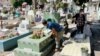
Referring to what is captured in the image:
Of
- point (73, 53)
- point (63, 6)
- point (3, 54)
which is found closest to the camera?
point (73, 53)

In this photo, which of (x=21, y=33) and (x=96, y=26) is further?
(x=96, y=26)

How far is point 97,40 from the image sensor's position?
10.9 m

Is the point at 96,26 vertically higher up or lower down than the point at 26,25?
lower down

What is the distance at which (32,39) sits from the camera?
8320 millimetres

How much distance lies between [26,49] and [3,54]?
1470 millimetres

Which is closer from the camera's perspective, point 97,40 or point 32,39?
point 32,39

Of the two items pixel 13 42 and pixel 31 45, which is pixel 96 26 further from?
pixel 31 45

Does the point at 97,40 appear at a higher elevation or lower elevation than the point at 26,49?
lower

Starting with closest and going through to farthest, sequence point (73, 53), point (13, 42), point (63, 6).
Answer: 1. point (73, 53)
2. point (13, 42)
3. point (63, 6)

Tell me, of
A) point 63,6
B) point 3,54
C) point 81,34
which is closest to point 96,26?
point 81,34

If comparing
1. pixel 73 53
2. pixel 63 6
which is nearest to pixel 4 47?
pixel 73 53

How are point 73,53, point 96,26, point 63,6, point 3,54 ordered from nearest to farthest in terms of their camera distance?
point 73,53 < point 3,54 < point 96,26 < point 63,6

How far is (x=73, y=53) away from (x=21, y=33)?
3.91m

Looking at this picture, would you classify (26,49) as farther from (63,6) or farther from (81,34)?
(63,6)
